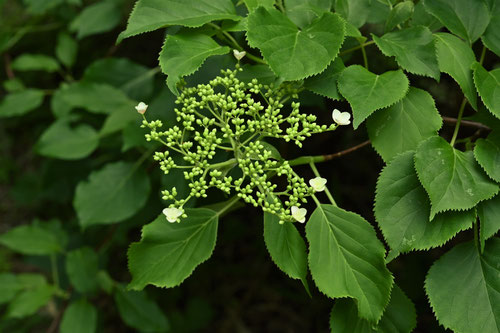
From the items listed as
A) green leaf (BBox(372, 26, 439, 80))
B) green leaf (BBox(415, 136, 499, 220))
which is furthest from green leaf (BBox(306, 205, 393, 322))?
green leaf (BBox(372, 26, 439, 80))

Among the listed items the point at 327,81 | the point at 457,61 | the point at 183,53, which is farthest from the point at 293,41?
the point at 457,61

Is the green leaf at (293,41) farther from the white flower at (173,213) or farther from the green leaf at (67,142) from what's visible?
the green leaf at (67,142)

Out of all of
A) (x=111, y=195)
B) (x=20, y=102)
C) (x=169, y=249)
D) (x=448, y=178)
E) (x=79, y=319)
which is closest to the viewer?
(x=448, y=178)

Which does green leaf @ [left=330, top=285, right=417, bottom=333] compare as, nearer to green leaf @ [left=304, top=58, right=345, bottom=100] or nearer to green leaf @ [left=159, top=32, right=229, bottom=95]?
green leaf @ [left=304, top=58, right=345, bottom=100]

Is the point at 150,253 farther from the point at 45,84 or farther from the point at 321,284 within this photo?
the point at 45,84

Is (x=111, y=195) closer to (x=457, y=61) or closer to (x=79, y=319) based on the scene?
(x=79, y=319)

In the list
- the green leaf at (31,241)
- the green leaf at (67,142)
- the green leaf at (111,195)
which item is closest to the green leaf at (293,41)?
the green leaf at (111,195)
